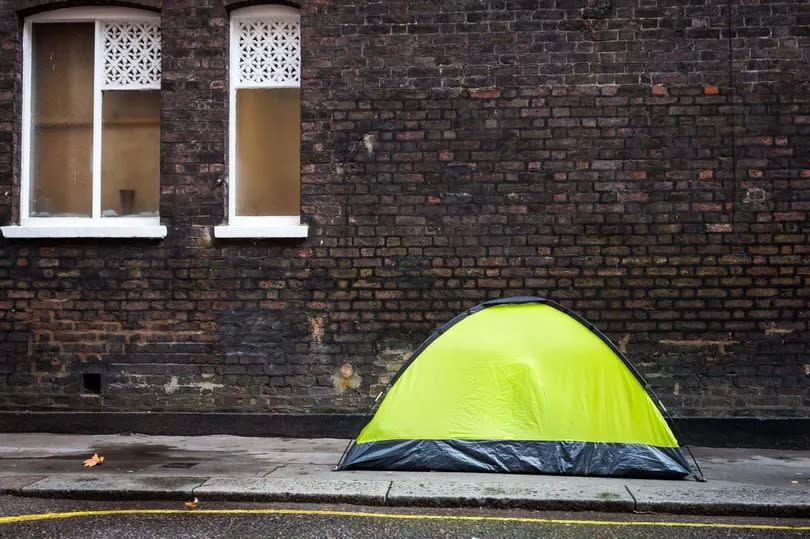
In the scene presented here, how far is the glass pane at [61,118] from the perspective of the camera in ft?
28.8

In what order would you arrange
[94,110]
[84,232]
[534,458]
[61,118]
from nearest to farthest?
[534,458], [84,232], [94,110], [61,118]

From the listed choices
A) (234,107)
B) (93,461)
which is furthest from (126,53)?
(93,461)

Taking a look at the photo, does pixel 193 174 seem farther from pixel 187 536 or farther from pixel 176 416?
pixel 187 536

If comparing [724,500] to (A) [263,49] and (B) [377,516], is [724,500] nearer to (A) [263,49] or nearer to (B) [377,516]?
(B) [377,516]

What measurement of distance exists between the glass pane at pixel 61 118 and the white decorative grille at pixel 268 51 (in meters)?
1.58

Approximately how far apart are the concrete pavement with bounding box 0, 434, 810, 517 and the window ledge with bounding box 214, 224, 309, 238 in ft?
6.69

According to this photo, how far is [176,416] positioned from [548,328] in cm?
378

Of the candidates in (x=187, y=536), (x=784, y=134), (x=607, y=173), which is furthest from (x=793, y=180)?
(x=187, y=536)

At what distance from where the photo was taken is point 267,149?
8.66m

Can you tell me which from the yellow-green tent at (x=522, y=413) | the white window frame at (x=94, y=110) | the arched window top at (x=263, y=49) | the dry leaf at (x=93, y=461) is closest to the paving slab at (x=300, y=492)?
the yellow-green tent at (x=522, y=413)

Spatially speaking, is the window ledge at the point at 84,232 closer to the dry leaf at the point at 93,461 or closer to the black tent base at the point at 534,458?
the dry leaf at the point at 93,461

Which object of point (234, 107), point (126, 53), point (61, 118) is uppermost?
point (126, 53)

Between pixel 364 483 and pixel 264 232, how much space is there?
122 inches

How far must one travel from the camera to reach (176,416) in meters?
8.27
